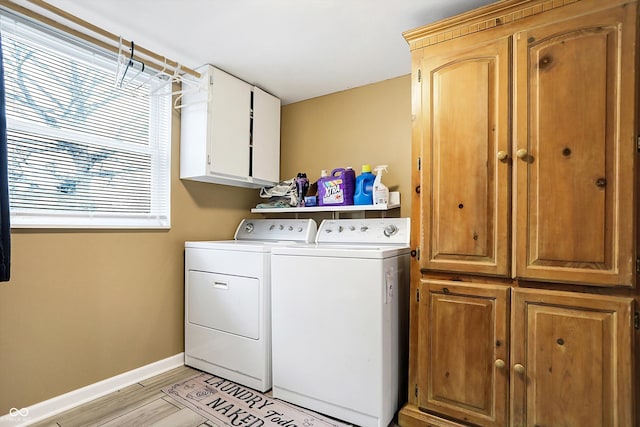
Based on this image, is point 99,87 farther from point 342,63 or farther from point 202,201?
point 342,63

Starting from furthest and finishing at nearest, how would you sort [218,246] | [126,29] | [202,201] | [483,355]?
[202,201], [218,246], [126,29], [483,355]

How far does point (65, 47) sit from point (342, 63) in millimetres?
1641

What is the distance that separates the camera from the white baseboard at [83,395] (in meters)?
1.72

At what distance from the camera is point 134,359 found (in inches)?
87.2

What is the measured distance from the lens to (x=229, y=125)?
98.4 inches

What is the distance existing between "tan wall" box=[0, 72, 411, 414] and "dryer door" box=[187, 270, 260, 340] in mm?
173

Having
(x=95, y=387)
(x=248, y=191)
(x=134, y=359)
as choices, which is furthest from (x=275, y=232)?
(x=95, y=387)

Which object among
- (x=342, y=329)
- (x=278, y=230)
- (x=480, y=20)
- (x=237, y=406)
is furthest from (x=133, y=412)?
(x=480, y=20)

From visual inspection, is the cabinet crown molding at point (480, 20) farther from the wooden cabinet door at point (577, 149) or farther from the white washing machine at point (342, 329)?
the white washing machine at point (342, 329)

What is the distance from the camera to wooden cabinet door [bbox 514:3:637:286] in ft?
4.27

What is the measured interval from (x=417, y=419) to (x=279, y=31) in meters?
2.20

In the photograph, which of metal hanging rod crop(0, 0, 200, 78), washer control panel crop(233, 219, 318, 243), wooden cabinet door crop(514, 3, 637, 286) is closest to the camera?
wooden cabinet door crop(514, 3, 637, 286)

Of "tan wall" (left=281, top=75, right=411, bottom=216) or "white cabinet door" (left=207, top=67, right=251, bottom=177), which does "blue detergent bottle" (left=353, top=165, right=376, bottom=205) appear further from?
"white cabinet door" (left=207, top=67, right=251, bottom=177)

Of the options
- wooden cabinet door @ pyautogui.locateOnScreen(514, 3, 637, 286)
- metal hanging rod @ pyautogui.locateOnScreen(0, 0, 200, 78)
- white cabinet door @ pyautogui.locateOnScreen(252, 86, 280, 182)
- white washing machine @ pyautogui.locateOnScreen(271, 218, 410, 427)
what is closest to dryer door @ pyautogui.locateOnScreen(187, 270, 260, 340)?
white washing machine @ pyautogui.locateOnScreen(271, 218, 410, 427)
